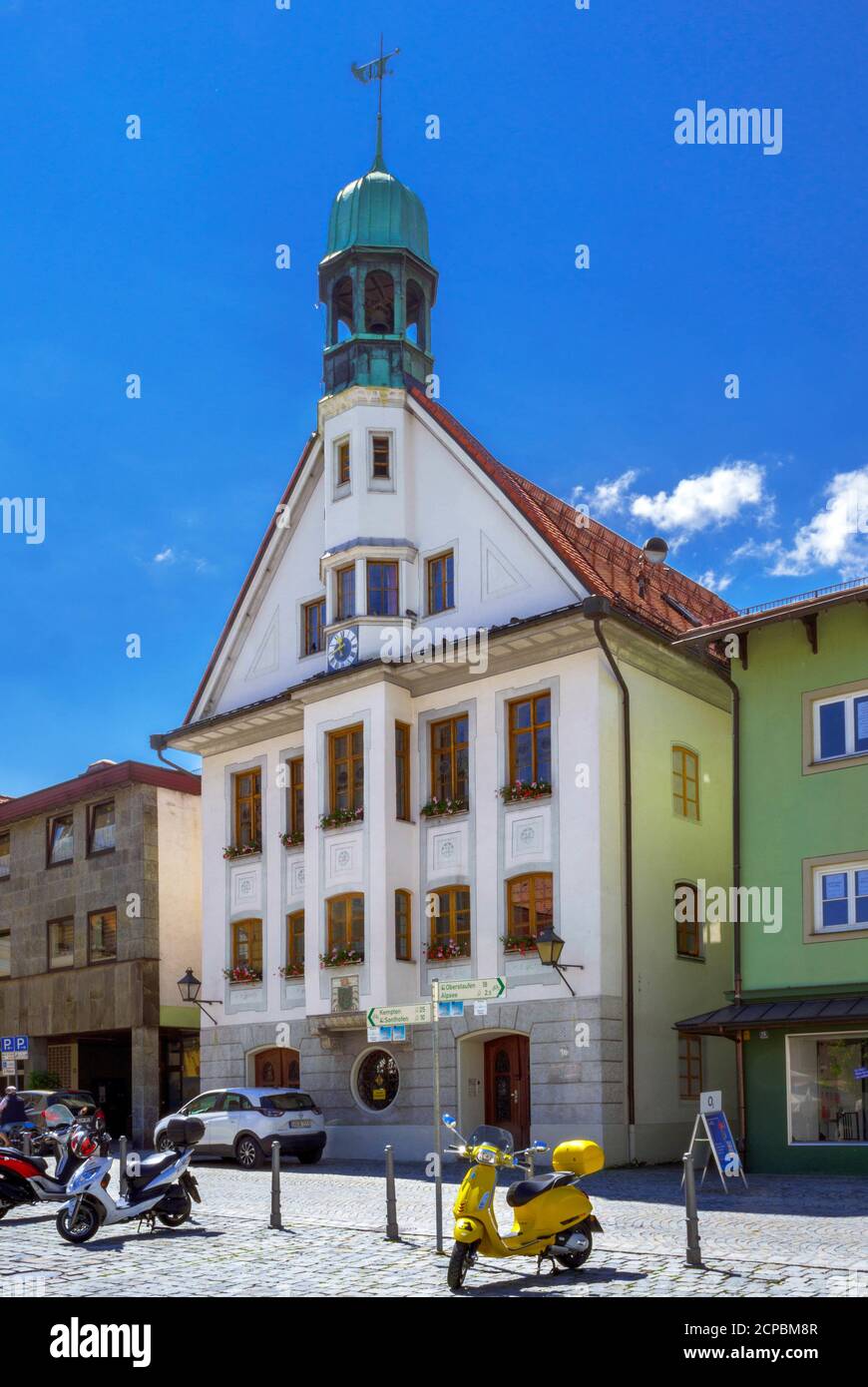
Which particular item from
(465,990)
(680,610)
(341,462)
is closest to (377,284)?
(341,462)

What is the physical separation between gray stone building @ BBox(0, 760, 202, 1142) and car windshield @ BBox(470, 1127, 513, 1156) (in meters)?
27.4

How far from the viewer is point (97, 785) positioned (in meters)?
41.9

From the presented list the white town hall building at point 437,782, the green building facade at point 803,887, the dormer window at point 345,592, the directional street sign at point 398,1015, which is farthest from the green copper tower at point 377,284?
the directional street sign at point 398,1015

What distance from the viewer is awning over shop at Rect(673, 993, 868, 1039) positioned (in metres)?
24.4

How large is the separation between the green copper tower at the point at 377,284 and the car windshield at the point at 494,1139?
2381 cm

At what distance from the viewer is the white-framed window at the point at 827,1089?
2500cm

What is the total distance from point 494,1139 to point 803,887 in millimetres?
14517

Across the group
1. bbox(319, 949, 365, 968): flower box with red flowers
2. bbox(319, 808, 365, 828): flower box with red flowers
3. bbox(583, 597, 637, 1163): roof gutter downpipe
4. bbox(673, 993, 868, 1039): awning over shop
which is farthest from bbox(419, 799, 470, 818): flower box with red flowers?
bbox(673, 993, 868, 1039): awning over shop

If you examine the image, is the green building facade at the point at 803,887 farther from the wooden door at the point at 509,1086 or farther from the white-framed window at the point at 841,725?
the wooden door at the point at 509,1086

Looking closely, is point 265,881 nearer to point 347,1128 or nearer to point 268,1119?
point 347,1128

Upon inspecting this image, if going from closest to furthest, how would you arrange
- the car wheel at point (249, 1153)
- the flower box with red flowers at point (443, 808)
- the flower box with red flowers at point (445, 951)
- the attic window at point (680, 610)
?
the car wheel at point (249, 1153), the flower box with red flowers at point (445, 951), the flower box with red flowers at point (443, 808), the attic window at point (680, 610)
